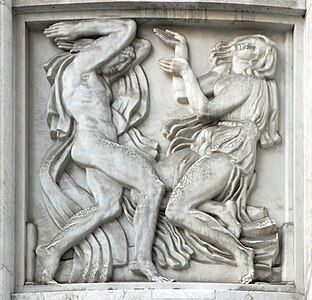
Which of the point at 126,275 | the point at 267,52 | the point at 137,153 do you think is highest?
the point at 267,52

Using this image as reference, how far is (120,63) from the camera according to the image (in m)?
9.64

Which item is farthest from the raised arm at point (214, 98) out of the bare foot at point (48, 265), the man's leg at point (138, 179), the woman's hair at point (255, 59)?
the bare foot at point (48, 265)

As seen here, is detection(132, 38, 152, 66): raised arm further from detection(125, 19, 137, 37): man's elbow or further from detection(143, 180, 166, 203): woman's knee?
detection(143, 180, 166, 203): woman's knee

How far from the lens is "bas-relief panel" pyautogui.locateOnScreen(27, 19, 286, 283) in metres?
9.33

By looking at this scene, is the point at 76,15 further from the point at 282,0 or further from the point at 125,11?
the point at 282,0

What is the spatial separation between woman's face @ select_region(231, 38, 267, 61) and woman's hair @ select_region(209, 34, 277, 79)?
0.02 metres

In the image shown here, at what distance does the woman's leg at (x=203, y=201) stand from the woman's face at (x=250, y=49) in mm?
701

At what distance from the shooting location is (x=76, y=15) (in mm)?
9664

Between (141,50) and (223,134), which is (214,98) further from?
(141,50)

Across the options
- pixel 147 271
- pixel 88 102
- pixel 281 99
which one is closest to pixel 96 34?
pixel 88 102

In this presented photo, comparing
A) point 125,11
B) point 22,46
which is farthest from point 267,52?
point 22,46

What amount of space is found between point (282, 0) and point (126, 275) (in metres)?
2.04

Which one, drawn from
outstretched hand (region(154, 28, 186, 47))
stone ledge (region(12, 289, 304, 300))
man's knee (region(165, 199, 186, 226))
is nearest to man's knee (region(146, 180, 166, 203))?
man's knee (region(165, 199, 186, 226))

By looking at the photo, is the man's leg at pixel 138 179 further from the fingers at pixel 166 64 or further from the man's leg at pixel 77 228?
the fingers at pixel 166 64
